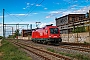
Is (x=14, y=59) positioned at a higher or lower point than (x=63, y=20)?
lower

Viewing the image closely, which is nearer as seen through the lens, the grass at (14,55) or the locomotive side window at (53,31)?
the grass at (14,55)

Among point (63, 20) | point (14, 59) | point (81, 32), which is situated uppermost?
point (63, 20)

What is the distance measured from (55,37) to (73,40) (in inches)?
241

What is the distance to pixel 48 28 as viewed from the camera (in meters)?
32.6

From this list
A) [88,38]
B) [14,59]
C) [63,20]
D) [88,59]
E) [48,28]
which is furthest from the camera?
[63,20]

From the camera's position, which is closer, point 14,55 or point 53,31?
point 14,55

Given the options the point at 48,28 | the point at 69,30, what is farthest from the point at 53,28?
the point at 69,30

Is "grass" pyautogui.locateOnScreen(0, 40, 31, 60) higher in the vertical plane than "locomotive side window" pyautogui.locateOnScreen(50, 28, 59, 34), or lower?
lower

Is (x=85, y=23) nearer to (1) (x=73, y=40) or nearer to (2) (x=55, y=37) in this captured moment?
(1) (x=73, y=40)

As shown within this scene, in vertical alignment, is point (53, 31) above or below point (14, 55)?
above

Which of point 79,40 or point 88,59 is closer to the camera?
point 88,59

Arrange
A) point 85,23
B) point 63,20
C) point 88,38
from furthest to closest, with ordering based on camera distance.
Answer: point 63,20 < point 85,23 < point 88,38

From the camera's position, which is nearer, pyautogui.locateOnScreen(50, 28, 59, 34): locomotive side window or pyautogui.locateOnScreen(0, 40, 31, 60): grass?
pyautogui.locateOnScreen(0, 40, 31, 60): grass

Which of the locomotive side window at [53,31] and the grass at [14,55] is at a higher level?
the locomotive side window at [53,31]
